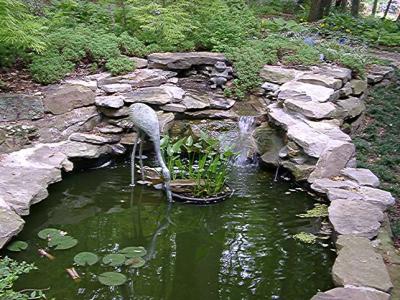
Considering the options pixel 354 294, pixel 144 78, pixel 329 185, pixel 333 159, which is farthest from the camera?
pixel 144 78

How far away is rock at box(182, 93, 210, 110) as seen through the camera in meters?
7.11

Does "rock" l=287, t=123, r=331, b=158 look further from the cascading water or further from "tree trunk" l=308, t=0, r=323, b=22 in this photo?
"tree trunk" l=308, t=0, r=323, b=22

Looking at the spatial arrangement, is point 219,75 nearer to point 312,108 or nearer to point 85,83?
point 312,108

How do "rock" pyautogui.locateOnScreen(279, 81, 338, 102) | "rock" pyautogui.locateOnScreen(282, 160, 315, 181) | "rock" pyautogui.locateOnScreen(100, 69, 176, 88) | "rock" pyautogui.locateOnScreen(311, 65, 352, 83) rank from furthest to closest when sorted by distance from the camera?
"rock" pyautogui.locateOnScreen(311, 65, 352, 83) → "rock" pyautogui.locateOnScreen(100, 69, 176, 88) → "rock" pyautogui.locateOnScreen(279, 81, 338, 102) → "rock" pyautogui.locateOnScreen(282, 160, 315, 181)

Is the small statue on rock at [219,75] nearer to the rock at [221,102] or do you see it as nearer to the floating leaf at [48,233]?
the rock at [221,102]

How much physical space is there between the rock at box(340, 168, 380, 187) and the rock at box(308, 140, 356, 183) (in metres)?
0.10

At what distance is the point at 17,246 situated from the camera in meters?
4.09

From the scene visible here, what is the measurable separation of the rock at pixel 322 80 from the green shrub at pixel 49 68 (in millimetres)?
3607

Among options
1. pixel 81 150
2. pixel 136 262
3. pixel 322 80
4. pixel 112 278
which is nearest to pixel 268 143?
pixel 322 80

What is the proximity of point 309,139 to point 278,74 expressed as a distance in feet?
7.41

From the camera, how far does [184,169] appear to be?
570 cm

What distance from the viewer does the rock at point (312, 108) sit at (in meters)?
6.34

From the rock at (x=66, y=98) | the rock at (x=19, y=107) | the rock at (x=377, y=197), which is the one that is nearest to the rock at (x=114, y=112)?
the rock at (x=66, y=98)

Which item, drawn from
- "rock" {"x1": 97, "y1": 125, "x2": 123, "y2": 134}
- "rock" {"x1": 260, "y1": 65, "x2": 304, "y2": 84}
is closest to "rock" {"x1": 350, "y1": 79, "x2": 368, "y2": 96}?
"rock" {"x1": 260, "y1": 65, "x2": 304, "y2": 84}
